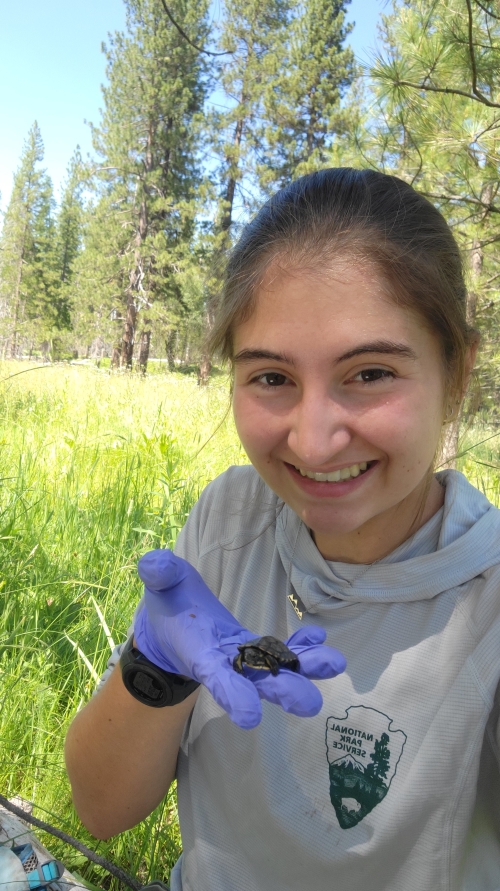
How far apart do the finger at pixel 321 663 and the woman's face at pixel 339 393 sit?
0.23 meters

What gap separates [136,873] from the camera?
1176mm

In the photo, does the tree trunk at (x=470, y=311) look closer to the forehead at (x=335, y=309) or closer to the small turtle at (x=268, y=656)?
the forehead at (x=335, y=309)

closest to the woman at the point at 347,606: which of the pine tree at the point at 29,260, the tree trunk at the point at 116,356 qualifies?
the tree trunk at the point at 116,356

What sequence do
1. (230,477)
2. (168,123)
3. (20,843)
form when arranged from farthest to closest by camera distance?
(168,123)
(230,477)
(20,843)

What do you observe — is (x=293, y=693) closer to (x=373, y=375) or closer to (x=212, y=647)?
(x=212, y=647)

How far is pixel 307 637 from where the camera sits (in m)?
0.68

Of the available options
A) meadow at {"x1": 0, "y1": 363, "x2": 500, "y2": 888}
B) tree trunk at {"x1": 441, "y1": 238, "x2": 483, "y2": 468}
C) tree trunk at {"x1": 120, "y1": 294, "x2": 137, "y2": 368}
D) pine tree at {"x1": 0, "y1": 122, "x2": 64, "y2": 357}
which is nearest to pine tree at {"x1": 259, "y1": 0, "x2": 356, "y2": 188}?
tree trunk at {"x1": 120, "y1": 294, "x2": 137, "y2": 368}

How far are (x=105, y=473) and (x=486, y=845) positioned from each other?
2.40 meters

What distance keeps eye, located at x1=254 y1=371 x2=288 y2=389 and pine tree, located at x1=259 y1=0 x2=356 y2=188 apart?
49.0 feet

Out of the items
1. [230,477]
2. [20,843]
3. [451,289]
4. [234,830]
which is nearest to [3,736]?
[20,843]

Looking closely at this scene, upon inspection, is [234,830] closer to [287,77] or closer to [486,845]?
[486,845]

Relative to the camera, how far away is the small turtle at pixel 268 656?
24.1 inches

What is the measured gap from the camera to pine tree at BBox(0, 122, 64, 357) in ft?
99.3

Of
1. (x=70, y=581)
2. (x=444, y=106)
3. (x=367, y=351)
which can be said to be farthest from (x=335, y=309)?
(x=444, y=106)
